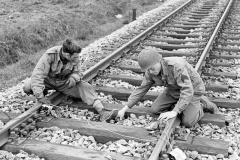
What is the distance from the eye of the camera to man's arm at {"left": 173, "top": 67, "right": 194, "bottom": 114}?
14.1 feet

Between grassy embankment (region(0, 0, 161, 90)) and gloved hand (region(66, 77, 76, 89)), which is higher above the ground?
gloved hand (region(66, 77, 76, 89))

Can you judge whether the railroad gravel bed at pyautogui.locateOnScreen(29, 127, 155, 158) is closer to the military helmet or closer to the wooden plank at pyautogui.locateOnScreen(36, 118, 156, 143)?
the wooden plank at pyautogui.locateOnScreen(36, 118, 156, 143)

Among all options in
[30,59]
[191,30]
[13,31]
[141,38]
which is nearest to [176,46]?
[141,38]

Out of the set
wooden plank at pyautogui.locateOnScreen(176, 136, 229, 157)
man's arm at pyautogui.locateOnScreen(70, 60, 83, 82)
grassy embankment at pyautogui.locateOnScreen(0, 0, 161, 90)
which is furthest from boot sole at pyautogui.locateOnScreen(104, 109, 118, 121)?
grassy embankment at pyautogui.locateOnScreen(0, 0, 161, 90)

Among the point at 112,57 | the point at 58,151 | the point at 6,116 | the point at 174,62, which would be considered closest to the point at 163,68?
the point at 174,62

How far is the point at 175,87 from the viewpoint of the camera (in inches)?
182

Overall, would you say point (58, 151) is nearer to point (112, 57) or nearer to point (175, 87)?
point (175, 87)

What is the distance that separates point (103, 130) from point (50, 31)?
6.49 m

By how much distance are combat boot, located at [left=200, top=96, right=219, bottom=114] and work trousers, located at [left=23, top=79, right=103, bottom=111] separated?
4.87ft

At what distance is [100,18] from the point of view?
13602 mm

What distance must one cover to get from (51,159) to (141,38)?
18.0 feet

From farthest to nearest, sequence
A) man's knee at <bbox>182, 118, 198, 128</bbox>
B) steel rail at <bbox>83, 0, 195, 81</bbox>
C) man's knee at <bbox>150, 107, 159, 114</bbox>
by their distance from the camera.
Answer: steel rail at <bbox>83, 0, 195, 81</bbox> → man's knee at <bbox>150, 107, 159, 114</bbox> → man's knee at <bbox>182, 118, 198, 128</bbox>

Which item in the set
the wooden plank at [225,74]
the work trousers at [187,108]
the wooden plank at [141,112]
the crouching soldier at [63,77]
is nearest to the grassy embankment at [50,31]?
the crouching soldier at [63,77]

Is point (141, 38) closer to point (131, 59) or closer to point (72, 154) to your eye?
point (131, 59)
